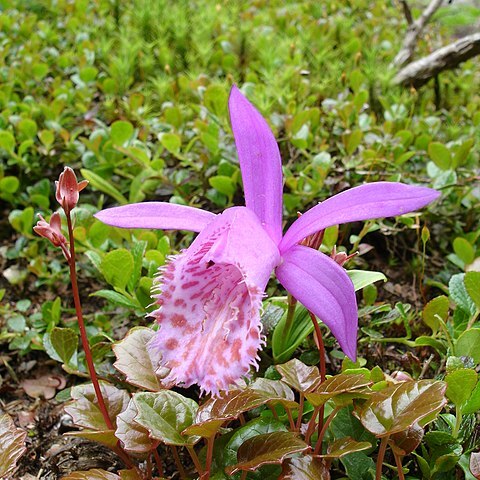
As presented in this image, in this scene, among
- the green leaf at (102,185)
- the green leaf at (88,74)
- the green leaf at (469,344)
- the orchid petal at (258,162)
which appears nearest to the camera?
the orchid petal at (258,162)

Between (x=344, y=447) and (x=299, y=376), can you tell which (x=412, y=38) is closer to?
(x=299, y=376)

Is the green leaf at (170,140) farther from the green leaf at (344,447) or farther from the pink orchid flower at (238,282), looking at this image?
the green leaf at (344,447)

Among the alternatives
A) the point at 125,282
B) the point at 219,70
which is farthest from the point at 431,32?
the point at 125,282

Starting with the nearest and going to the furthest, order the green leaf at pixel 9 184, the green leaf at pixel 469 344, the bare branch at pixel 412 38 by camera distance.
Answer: the green leaf at pixel 469 344 < the green leaf at pixel 9 184 < the bare branch at pixel 412 38

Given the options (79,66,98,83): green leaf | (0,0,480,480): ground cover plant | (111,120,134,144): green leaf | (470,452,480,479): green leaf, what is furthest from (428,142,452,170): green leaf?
(79,66,98,83): green leaf

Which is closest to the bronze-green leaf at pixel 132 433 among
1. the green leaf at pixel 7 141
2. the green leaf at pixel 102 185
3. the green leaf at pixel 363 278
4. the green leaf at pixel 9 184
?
the green leaf at pixel 363 278

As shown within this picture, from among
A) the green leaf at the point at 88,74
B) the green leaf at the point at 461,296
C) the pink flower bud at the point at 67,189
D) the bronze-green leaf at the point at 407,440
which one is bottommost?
the bronze-green leaf at the point at 407,440
